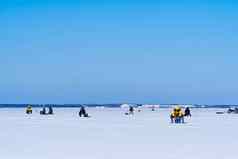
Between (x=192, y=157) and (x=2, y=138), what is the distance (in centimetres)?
875

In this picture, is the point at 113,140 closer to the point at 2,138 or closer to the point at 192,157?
the point at 2,138

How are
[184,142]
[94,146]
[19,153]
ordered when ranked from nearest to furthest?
1. [19,153]
2. [94,146]
3. [184,142]

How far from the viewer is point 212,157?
14.9 meters

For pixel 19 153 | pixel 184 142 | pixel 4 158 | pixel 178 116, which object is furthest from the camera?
pixel 178 116

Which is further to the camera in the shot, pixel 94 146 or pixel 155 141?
pixel 155 141

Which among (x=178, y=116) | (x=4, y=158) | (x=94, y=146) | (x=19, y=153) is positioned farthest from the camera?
(x=178, y=116)

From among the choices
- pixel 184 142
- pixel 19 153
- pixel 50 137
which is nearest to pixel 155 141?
pixel 184 142

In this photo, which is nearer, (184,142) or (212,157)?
(212,157)

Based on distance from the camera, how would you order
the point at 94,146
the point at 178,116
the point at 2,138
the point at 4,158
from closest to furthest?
the point at 4,158 < the point at 94,146 < the point at 2,138 < the point at 178,116

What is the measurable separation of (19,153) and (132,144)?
4.22m

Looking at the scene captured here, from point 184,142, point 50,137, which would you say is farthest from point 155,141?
point 50,137

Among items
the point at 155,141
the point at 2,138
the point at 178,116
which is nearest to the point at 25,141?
the point at 2,138

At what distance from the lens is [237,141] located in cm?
2009

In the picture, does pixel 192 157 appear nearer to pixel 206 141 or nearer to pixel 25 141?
pixel 206 141
